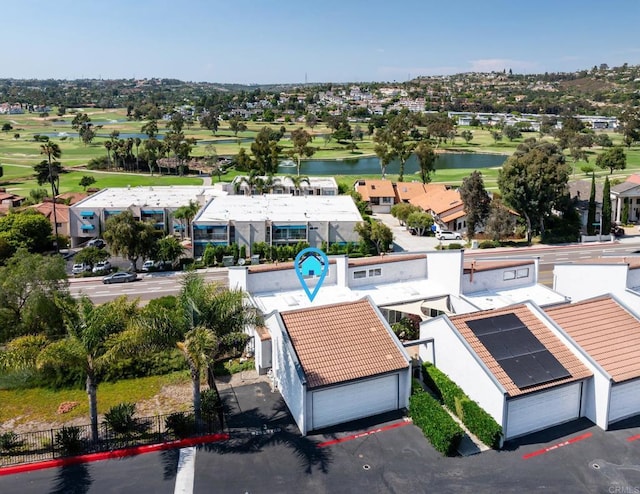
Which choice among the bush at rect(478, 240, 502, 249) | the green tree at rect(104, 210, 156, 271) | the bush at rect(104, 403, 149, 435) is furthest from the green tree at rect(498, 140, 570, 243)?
the bush at rect(104, 403, 149, 435)

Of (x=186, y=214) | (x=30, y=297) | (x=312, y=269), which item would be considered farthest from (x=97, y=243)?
(x=312, y=269)

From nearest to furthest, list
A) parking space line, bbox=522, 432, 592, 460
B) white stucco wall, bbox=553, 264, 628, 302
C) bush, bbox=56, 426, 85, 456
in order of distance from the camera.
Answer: bush, bbox=56, 426, 85, 456 < parking space line, bbox=522, 432, 592, 460 < white stucco wall, bbox=553, 264, 628, 302

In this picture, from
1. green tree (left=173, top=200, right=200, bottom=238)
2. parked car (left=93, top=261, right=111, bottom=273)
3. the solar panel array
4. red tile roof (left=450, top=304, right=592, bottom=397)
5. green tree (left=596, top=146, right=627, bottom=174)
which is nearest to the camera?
red tile roof (left=450, top=304, right=592, bottom=397)

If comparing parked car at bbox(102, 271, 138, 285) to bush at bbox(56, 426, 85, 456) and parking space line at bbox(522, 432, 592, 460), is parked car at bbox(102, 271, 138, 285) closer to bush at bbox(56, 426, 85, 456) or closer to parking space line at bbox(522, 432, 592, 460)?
bush at bbox(56, 426, 85, 456)

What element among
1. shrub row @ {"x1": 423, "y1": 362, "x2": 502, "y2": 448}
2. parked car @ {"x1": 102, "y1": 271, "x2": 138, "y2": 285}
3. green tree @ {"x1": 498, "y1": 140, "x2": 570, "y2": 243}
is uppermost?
green tree @ {"x1": 498, "y1": 140, "x2": 570, "y2": 243}

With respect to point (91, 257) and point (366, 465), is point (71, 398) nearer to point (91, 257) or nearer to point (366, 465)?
point (366, 465)

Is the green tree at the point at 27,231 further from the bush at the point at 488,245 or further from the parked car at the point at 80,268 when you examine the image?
the bush at the point at 488,245

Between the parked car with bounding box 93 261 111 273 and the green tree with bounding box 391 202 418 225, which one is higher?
the green tree with bounding box 391 202 418 225

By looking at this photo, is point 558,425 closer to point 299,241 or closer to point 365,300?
point 365,300
